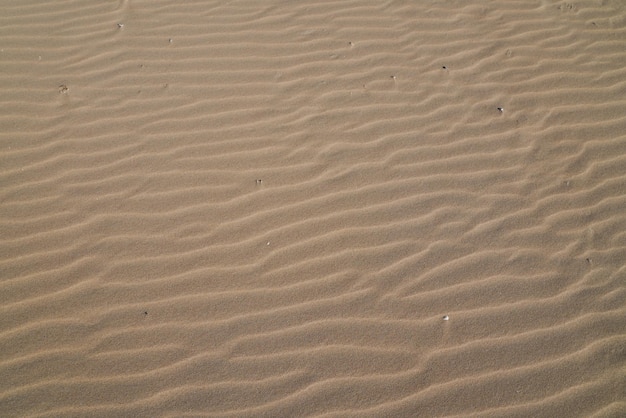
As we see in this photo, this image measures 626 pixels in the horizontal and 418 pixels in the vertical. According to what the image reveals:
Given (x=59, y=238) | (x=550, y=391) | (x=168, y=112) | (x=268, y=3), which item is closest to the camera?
(x=550, y=391)

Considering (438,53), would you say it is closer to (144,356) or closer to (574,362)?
(574,362)

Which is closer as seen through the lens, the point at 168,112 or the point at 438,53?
the point at 168,112

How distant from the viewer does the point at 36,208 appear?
341 centimetres

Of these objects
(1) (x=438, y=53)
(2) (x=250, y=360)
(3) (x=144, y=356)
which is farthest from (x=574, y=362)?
(1) (x=438, y=53)

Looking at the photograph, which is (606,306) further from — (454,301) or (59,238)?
(59,238)

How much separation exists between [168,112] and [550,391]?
9.38 ft

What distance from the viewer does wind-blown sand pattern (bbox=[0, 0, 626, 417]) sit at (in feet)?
9.14

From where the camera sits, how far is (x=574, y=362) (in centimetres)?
287

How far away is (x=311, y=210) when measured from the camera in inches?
136

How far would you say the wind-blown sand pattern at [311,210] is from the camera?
9.14 feet

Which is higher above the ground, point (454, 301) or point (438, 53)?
point (438, 53)

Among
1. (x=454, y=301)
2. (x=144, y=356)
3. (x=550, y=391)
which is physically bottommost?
(x=550, y=391)

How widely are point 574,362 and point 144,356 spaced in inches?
82.3

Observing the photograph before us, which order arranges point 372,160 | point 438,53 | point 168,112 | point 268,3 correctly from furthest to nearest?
point 268,3, point 438,53, point 168,112, point 372,160
